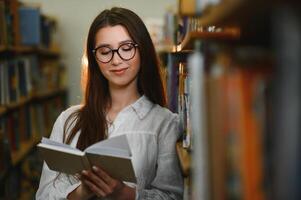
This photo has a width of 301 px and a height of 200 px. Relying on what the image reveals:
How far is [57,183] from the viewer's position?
1707 millimetres

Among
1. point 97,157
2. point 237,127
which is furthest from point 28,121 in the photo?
point 237,127

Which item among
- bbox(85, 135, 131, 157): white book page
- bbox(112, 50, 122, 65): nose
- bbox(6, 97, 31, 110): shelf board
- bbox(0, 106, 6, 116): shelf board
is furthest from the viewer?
bbox(6, 97, 31, 110): shelf board

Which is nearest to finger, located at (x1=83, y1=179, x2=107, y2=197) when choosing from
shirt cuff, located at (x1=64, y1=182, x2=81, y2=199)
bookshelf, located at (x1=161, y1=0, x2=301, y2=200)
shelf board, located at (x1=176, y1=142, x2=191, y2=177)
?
shirt cuff, located at (x1=64, y1=182, x2=81, y2=199)

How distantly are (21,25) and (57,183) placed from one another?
8.63 ft

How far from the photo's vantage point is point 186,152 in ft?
4.77

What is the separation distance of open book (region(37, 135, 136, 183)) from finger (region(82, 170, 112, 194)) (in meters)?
0.02

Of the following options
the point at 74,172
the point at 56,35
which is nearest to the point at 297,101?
the point at 74,172

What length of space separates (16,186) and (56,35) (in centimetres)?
226

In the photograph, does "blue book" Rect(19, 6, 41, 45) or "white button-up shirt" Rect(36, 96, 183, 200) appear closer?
"white button-up shirt" Rect(36, 96, 183, 200)

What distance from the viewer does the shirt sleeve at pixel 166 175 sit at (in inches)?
64.8

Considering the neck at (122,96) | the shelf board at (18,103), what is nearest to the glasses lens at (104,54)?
the neck at (122,96)

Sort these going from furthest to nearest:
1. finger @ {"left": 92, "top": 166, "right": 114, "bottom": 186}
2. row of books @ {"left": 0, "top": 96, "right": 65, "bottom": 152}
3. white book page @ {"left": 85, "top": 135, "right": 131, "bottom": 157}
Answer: row of books @ {"left": 0, "top": 96, "right": 65, "bottom": 152}, finger @ {"left": 92, "top": 166, "right": 114, "bottom": 186}, white book page @ {"left": 85, "top": 135, "right": 131, "bottom": 157}

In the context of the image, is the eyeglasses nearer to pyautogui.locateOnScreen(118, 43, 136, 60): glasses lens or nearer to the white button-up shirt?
pyautogui.locateOnScreen(118, 43, 136, 60): glasses lens

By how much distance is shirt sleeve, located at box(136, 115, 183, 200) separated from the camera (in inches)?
64.8
